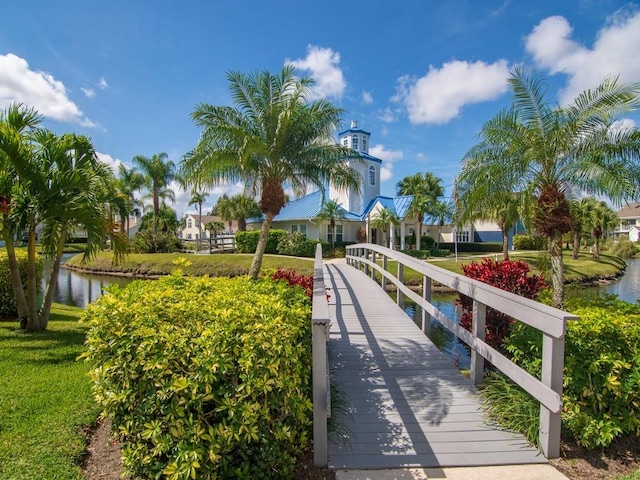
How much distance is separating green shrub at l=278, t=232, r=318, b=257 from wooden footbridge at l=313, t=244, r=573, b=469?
23840 mm

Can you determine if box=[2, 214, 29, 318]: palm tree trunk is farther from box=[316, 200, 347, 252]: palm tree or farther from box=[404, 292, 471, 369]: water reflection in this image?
box=[316, 200, 347, 252]: palm tree

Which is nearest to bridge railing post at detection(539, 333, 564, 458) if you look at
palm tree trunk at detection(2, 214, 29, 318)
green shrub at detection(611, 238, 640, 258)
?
palm tree trunk at detection(2, 214, 29, 318)

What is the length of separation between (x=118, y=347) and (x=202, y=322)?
583 mm

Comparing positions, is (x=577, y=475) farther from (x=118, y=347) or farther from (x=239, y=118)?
(x=239, y=118)

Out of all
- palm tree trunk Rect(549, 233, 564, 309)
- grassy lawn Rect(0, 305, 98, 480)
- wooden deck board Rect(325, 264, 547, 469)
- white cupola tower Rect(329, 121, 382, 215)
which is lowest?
grassy lawn Rect(0, 305, 98, 480)

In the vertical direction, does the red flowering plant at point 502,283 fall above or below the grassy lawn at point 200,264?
above

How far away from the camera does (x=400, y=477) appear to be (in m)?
2.80

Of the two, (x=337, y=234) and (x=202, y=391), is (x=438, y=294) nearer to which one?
(x=337, y=234)

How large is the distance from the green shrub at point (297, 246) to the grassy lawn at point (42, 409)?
23.4 m

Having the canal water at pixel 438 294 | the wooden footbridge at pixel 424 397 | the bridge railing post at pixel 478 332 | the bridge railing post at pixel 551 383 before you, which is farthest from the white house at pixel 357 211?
the bridge railing post at pixel 551 383

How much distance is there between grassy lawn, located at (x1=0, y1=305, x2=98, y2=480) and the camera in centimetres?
293

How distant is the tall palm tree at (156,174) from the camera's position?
3622cm

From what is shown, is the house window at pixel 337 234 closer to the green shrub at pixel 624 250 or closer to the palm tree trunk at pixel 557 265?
the palm tree trunk at pixel 557 265

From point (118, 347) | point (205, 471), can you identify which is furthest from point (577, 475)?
point (118, 347)
